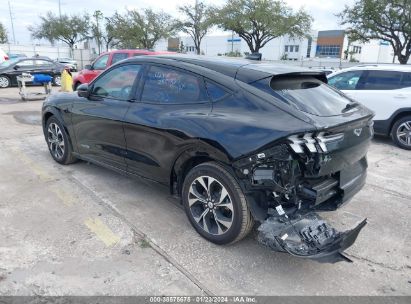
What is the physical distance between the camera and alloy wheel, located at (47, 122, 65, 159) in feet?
17.4

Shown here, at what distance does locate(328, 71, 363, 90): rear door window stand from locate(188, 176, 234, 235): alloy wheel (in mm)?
6040

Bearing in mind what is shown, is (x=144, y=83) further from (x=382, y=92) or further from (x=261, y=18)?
(x=261, y=18)

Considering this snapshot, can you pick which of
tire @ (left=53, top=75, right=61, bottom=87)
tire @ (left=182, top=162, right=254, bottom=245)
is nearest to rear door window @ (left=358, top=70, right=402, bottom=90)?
tire @ (left=182, top=162, right=254, bottom=245)

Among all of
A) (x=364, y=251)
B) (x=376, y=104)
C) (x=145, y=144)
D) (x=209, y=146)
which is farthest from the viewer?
(x=376, y=104)

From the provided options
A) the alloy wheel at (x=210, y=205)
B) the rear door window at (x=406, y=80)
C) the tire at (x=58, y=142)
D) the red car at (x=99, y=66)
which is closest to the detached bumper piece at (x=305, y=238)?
the alloy wheel at (x=210, y=205)

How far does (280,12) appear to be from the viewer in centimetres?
3450

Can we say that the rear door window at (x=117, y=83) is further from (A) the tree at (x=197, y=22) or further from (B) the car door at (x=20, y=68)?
(A) the tree at (x=197, y=22)

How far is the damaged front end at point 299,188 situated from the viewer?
9.04 feet

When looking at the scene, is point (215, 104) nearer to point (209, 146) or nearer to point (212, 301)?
point (209, 146)

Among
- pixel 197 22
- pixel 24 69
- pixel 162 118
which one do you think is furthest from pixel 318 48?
pixel 162 118

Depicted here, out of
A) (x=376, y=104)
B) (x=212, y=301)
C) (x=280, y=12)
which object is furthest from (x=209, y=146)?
(x=280, y=12)

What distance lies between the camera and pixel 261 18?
111 feet

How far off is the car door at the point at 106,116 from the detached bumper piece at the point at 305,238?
80.7 inches

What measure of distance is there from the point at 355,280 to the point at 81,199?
123 inches
